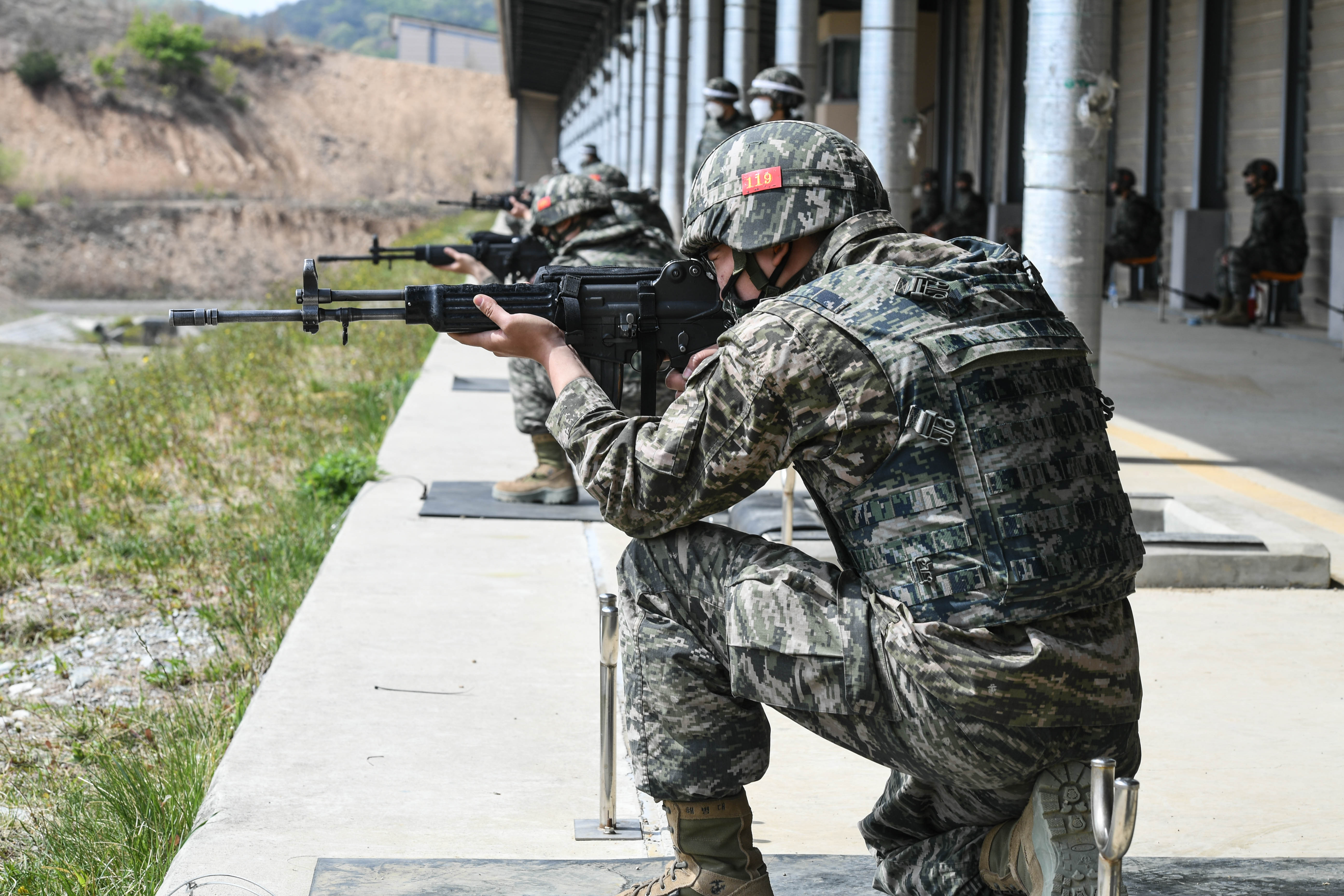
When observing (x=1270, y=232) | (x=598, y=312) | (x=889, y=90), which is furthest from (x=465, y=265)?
(x=1270, y=232)

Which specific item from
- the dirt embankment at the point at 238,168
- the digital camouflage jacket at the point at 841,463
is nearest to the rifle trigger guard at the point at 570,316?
the digital camouflage jacket at the point at 841,463

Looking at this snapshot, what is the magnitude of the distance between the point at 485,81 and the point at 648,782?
325ft

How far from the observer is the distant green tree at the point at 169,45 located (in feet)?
260

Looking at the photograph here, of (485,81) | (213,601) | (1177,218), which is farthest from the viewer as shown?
(485,81)

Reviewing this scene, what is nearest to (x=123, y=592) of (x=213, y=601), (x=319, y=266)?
(x=213, y=601)

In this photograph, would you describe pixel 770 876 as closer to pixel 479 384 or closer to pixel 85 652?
pixel 85 652

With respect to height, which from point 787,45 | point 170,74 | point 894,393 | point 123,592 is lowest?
point 123,592

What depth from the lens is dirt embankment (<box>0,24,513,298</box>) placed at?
59312 mm

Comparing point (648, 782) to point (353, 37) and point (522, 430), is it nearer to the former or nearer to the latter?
point (522, 430)

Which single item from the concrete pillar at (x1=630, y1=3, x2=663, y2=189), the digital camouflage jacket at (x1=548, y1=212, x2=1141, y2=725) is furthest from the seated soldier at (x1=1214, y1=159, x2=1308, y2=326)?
the digital camouflage jacket at (x1=548, y1=212, x2=1141, y2=725)

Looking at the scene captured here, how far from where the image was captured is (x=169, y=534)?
684cm

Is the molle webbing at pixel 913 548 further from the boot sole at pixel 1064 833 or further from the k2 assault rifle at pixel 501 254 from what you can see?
Answer: the k2 assault rifle at pixel 501 254

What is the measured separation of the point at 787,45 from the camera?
11070 mm

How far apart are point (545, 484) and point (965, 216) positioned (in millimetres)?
14565
